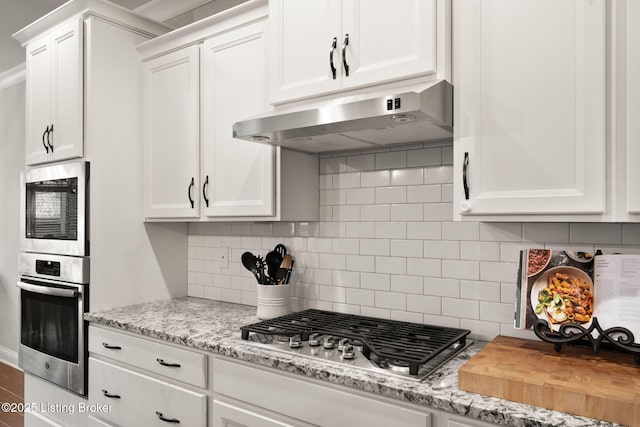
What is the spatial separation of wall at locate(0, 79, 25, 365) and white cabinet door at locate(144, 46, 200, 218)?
2.66m

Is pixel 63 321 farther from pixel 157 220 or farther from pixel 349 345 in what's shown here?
pixel 349 345

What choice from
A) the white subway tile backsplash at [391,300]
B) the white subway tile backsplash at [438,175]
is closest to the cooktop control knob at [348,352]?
the white subway tile backsplash at [391,300]

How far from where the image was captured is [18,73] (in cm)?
457

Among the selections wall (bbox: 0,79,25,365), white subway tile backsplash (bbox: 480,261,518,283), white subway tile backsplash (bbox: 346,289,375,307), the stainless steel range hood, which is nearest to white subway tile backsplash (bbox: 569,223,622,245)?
white subway tile backsplash (bbox: 480,261,518,283)

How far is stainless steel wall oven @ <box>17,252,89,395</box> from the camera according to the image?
2.48 meters

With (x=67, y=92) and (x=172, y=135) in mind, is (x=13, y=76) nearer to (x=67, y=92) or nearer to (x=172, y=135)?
(x=67, y=92)

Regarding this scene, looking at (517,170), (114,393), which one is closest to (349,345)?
(517,170)

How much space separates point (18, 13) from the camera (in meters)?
3.43

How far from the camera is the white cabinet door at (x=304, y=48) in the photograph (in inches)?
72.0

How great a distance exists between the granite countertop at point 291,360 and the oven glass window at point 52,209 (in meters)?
0.53

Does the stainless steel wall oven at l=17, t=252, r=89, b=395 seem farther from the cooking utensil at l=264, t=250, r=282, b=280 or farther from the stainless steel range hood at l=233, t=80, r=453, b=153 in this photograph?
the stainless steel range hood at l=233, t=80, r=453, b=153

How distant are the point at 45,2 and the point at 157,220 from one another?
1932 mm

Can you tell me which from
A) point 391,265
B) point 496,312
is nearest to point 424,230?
point 391,265

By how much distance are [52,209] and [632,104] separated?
2.85 m
